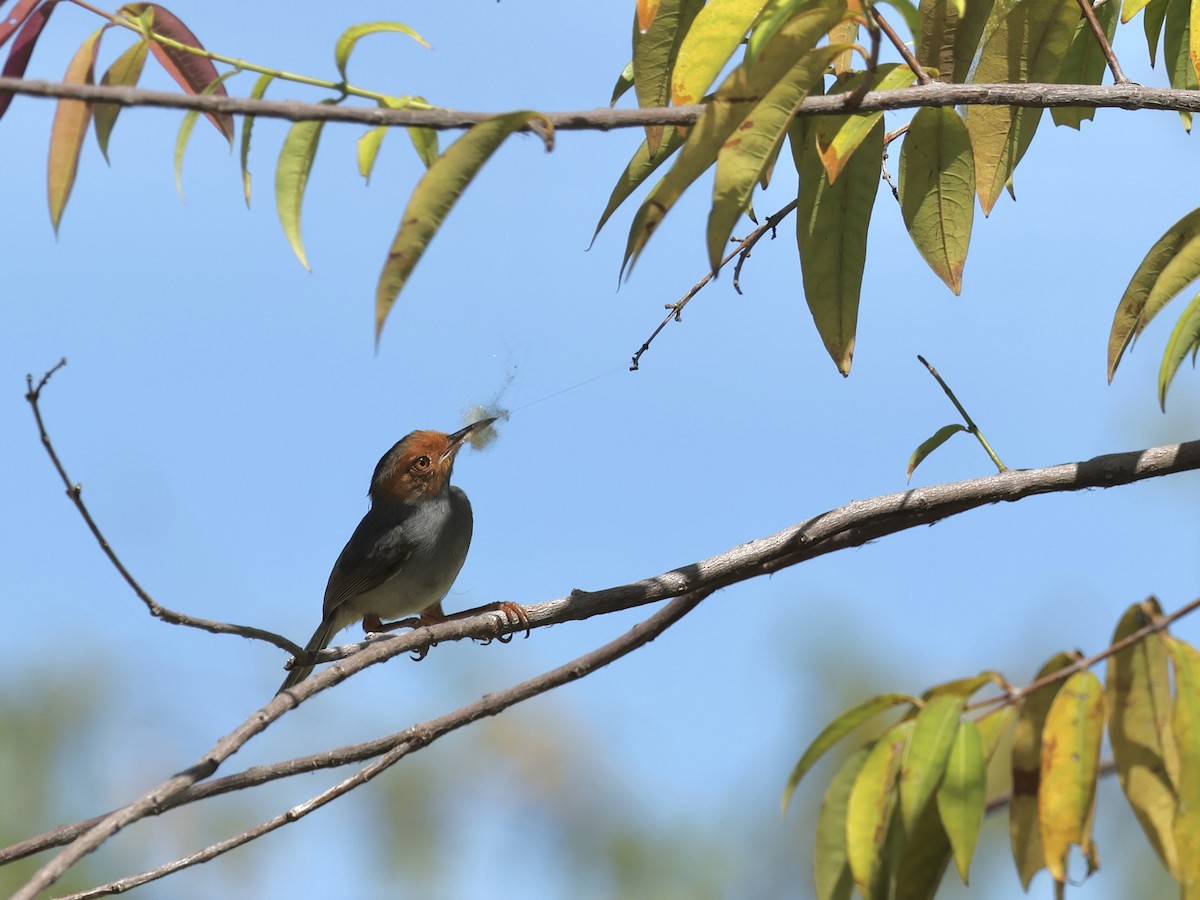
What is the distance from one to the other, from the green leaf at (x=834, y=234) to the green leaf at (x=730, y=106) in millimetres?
778

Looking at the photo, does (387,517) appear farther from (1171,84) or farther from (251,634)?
(1171,84)

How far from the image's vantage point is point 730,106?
1.96 metres

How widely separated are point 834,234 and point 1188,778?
1.52 m

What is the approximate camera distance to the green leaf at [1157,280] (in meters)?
2.59

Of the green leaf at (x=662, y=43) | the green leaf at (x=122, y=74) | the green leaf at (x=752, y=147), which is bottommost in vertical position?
the green leaf at (x=752, y=147)

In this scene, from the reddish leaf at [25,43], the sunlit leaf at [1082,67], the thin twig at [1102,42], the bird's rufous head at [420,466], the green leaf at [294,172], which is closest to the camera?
the green leaf at [294,172]

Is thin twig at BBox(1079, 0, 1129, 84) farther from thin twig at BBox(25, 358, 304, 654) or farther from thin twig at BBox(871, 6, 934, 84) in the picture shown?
thin twig at BBox(25, 358, 304, 654)

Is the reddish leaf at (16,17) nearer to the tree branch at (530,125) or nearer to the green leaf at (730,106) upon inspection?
the tree branch at (530,125)

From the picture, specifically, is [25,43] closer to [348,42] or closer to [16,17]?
[16,17]

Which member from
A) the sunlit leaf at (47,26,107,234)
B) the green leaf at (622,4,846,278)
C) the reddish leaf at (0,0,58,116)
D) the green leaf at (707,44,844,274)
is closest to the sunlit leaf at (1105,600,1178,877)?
the green leaf at (707,44,844,274)

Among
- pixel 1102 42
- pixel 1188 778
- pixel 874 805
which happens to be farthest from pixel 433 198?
pixel 1102 42

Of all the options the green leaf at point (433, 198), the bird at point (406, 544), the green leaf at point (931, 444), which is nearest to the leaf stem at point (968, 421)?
the green leaf at point (931, 444)

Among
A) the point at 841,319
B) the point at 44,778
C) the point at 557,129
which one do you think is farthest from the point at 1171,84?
the point at 44,778

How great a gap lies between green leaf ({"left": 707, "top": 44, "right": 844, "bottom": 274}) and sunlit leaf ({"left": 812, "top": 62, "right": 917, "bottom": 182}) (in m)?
0.46
